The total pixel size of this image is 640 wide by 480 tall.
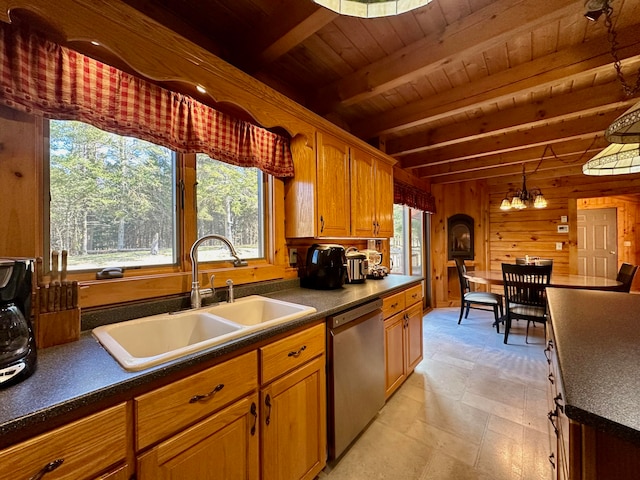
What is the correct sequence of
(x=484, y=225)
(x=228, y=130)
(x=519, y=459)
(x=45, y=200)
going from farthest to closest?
(x=484, y=225), (x=228, y=130), (x=519, y=459), (x=45, y=200)

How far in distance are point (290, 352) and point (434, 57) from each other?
1959 mm

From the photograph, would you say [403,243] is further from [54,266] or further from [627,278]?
[54,266]

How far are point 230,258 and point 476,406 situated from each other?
6.86ft

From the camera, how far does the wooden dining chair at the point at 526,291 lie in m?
2.97

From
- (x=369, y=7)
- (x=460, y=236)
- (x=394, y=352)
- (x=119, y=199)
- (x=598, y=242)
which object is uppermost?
(x=369, y=7)

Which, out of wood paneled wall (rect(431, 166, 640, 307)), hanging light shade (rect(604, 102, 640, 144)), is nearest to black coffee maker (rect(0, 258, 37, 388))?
hanging light shade (rect(604, 102, 640, 144))

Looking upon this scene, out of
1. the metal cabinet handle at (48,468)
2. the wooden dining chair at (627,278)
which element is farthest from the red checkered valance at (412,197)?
the metal cabinet handle at (48,468)

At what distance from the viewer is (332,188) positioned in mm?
2170

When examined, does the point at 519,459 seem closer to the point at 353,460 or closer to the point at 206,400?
the point at 353,460

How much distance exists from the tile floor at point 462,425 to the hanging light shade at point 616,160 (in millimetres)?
1714

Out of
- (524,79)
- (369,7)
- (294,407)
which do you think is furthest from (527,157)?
(294,407)

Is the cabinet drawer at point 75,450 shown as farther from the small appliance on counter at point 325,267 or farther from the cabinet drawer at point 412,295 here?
the cabinet drawer at point 412,295

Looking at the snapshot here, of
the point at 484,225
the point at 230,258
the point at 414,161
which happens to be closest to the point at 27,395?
the point at 230,258

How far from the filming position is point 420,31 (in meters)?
1.74
